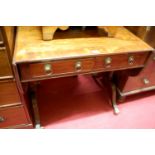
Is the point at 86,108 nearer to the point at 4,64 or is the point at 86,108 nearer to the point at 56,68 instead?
the point at 56,68

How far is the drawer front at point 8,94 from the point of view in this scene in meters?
0.83

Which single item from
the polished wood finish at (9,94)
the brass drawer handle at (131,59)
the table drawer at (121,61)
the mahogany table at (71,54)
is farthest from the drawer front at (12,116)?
the brass drawer handle at (131,59)

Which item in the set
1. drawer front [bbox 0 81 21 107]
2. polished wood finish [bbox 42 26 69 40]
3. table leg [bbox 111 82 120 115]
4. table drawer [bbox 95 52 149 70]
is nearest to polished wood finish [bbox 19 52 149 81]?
table drawer [bbox 95 52 149 70]

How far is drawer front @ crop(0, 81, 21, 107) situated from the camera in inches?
32.7

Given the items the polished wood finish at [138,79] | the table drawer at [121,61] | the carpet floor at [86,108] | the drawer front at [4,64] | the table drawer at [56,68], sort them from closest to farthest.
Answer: the drawer front at [4,64] < the table drawer at [56,68] < the table drawer at [121,61] < the polished wood finish at [138,79] < the carpet floor at [86,108]

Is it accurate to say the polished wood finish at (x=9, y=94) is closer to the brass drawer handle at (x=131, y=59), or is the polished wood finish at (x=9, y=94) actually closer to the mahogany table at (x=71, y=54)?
the mahogany table at (x=71, y=54)

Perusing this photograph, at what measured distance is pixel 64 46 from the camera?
87 cm

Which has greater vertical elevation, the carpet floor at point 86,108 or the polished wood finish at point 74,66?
the polished wood finish at point 74,66

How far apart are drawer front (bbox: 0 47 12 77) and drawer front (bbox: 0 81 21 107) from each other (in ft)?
0.23

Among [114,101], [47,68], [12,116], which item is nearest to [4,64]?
[47,68]

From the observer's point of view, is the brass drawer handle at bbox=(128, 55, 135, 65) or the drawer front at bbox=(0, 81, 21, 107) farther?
the brass drawer handle at bbox=(128, 55, 135, 65)

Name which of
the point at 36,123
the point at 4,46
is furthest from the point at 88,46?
the point at 36,123

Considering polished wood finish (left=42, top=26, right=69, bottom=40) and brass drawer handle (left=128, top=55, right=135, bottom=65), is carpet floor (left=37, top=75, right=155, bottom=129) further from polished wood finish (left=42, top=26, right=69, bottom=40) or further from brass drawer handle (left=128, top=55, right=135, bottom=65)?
polished wood finish (left=42, top=26, right=69, bottom=40)
